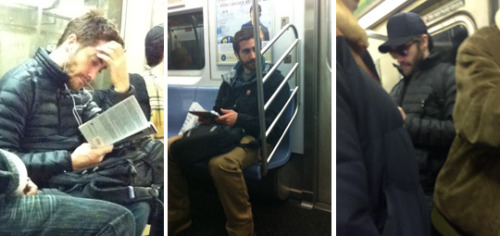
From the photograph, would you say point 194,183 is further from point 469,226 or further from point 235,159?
point 469,226

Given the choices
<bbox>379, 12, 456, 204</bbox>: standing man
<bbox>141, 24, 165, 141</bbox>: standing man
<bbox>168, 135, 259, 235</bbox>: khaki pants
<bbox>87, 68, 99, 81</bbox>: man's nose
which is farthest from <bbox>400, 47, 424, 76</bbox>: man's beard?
<bbox>87, 68, 99, 81</bbox>: man's nose

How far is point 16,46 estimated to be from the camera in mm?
1594

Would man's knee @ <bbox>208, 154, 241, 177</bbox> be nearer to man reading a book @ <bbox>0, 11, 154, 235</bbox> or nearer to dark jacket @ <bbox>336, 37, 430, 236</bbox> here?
dark jacket @ <bbox>336, 37, 430, 236</bbox>

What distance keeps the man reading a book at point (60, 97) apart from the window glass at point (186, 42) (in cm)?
30

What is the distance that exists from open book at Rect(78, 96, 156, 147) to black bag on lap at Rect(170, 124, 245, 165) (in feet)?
0.88

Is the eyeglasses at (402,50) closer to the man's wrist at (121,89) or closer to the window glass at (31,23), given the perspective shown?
the man's wrist at (121,89)

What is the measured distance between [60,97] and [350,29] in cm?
132

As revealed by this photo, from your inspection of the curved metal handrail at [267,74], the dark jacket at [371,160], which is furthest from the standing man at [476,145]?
the curved metal handrail at [267,74]

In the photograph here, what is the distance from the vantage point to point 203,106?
1490mm

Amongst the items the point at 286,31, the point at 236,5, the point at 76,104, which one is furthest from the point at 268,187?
the point at 76,104

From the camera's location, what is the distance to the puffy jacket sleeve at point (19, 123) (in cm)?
159

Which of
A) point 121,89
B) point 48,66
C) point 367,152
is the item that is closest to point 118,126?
point 121,89

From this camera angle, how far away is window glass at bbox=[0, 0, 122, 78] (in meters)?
1.58

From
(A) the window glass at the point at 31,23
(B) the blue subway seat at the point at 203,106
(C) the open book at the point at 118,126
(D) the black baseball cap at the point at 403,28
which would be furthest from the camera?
(C) the open book at the point at 118,126
